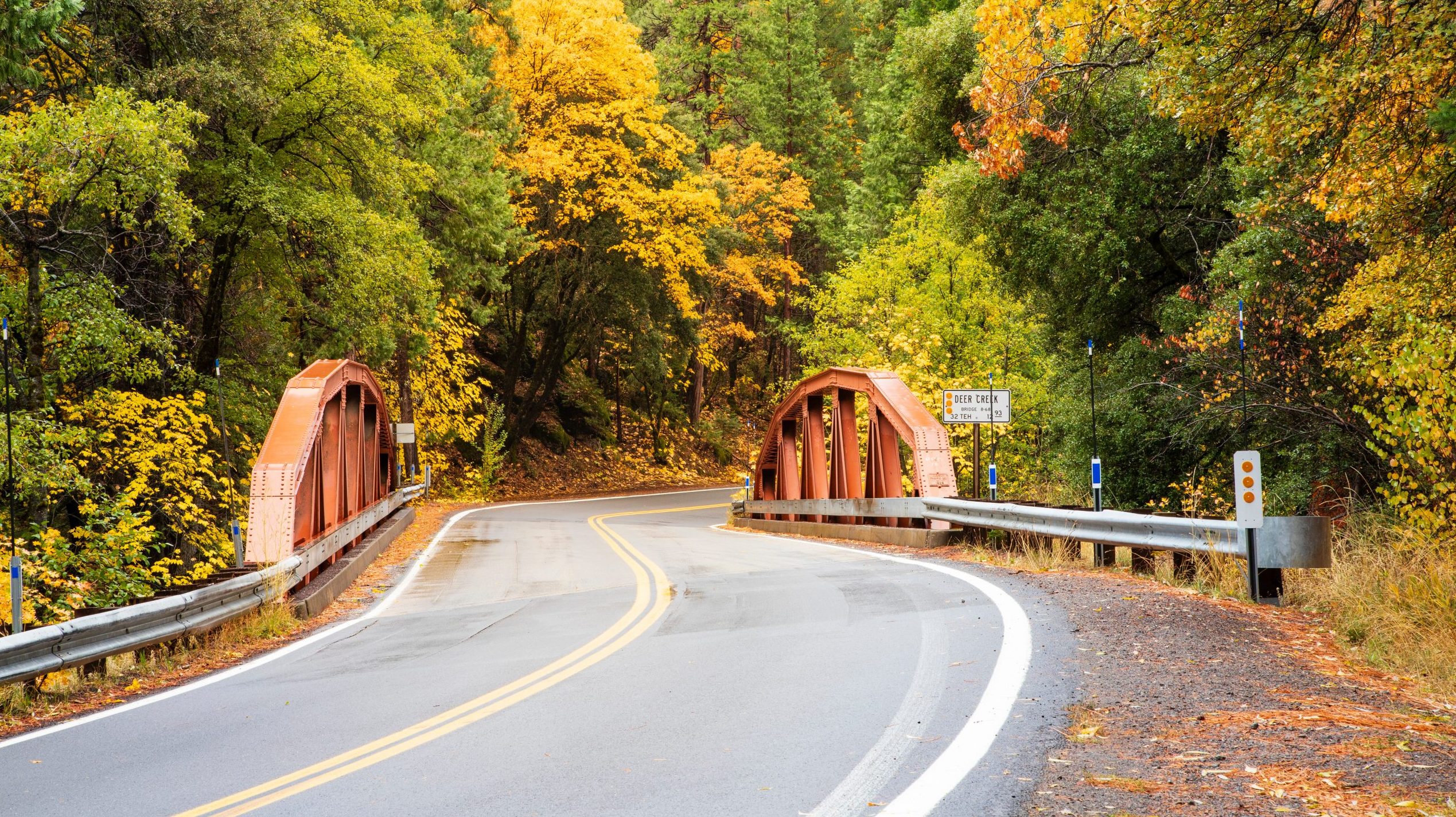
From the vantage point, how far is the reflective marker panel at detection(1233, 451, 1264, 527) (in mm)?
8367

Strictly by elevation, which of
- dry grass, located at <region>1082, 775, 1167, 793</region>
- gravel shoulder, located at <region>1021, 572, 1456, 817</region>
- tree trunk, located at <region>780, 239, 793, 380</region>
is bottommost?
dry grass, located at <region>1082, 775, 1167, 793</region>

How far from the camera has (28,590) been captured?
36.1 ft

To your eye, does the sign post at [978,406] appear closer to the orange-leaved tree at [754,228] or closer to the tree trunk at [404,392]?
the tree trunk at [404,392]

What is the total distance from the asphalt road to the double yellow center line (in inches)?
0.8

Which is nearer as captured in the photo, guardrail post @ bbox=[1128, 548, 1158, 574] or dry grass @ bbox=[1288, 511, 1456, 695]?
dry grass @ bbox=[1288, 511, 1456, 695]

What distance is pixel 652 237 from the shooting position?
35.2 meters

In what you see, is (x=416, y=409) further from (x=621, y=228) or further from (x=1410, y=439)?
(x=1410, y=439)

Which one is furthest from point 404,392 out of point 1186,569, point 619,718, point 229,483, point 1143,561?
point 619,718

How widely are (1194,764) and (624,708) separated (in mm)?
2858

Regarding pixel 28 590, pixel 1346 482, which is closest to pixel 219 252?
pixel 28 590

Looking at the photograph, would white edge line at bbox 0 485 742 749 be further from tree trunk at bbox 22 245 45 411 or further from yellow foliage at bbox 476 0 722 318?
yellow foliage at bbox 476 0 722 318

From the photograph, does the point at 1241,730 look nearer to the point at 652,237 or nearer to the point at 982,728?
the point at 982,728

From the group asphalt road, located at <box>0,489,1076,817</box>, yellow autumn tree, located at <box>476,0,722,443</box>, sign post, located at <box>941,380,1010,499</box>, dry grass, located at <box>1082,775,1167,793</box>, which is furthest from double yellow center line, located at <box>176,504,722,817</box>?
yellow autumn tree, located at <box>476,0,722,443</box>

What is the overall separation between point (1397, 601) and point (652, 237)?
96.8 ft
